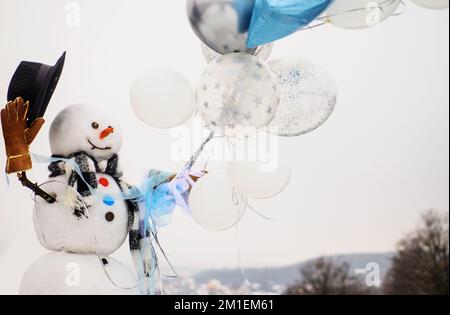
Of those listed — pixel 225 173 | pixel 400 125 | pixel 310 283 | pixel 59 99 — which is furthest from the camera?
pixel 310 283

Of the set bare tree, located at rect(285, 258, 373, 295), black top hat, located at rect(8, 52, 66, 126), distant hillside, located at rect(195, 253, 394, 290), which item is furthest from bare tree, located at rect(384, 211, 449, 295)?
black top hat, located at rect(8, 52, 66, 126)

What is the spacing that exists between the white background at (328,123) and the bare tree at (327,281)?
0.75 metres

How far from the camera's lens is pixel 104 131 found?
2021 mm

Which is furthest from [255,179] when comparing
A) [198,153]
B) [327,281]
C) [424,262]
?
[424,262]

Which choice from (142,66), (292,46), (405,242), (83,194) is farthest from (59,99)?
(405,242)

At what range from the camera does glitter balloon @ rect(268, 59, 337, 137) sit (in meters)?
1.82

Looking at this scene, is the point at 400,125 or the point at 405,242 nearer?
the point at 400,125

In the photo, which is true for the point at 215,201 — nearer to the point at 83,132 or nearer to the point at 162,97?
the point at 162,97

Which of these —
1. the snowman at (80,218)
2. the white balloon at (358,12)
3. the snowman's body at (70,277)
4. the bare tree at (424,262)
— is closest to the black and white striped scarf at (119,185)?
the snowman at (80,218)

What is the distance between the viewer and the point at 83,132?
78.5 inches

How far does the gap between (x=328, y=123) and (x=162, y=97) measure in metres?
1.60

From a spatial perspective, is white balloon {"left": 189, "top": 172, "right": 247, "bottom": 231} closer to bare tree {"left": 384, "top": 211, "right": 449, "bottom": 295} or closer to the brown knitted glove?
the brown knitted glove

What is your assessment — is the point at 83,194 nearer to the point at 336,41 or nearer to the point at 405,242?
the point at 336,41

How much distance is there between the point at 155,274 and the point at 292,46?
143 centimetres
